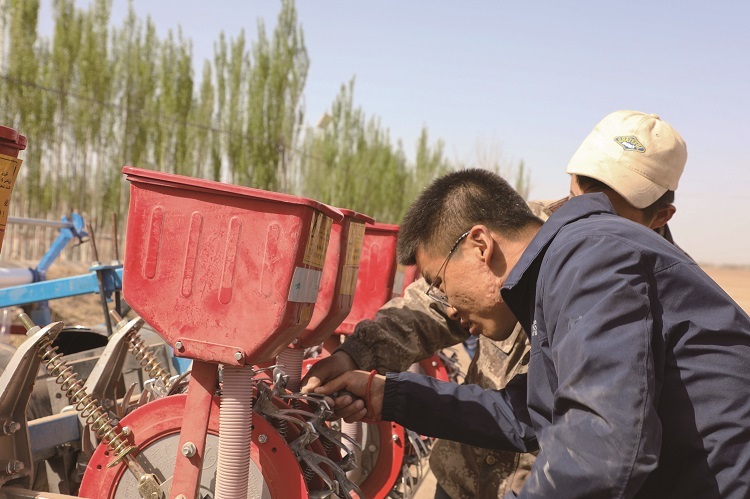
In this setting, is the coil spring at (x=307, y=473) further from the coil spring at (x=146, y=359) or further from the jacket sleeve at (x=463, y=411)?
the coil spring at (x=146, y=359)

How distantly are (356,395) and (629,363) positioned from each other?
3.46 feet

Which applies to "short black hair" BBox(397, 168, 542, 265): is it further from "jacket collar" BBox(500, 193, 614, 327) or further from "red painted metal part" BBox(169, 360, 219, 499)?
→ "red painted metal part" BBox(169, 360, 219, 499)

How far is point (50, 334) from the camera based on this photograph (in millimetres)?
1912

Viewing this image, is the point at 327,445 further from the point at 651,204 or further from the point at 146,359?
the point at 651,204

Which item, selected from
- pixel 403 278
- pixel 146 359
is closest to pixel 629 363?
pixel 146 359

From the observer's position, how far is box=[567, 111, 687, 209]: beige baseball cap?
205 centimetres

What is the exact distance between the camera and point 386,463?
2.98 meters

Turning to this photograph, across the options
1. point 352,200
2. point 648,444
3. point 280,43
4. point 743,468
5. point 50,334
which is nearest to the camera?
point 648,444

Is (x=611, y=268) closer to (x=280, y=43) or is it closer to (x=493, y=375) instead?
(x=493, y=375)

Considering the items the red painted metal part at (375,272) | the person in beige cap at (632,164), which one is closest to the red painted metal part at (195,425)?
the person in beige cap at (632,164)

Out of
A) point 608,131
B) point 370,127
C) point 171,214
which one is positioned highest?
point 608,131

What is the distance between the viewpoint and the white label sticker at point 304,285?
1496mm

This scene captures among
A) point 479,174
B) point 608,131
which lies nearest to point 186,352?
point 479,174

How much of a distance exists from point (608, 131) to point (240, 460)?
4.54ft
